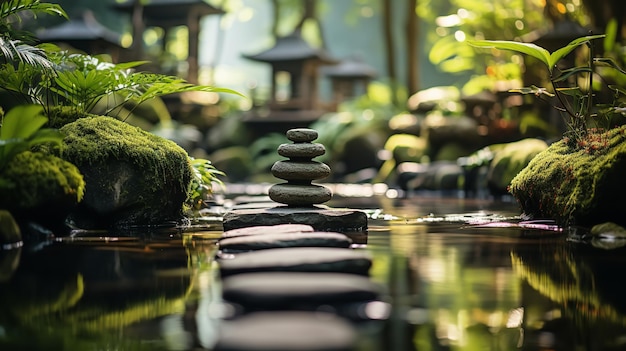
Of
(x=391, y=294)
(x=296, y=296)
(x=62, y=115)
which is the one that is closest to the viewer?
(x=296, y=296)

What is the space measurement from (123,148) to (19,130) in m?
1.59

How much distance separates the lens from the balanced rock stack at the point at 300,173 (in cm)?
681

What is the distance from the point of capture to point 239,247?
16.0 feet

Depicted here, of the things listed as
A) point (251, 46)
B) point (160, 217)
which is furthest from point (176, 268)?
point (251, 46)

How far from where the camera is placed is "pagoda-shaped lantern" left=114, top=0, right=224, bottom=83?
26484 mm

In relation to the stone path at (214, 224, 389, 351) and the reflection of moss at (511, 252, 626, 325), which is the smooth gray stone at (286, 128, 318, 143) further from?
the reflection of moss at (511, 252, 626, 325)

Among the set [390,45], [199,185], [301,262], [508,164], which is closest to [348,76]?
[390,45]

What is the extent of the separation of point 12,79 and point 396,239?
3.82 metres

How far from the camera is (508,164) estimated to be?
13.0 m

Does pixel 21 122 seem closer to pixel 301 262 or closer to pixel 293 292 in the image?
pixel 301 262

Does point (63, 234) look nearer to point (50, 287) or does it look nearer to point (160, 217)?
point (160, 217)

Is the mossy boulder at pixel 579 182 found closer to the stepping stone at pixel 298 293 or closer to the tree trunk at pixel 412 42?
the stepping stone at pixel 298 293

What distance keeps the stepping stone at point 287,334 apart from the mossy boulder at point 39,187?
10.7 ft

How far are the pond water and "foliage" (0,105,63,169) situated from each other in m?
0.71
